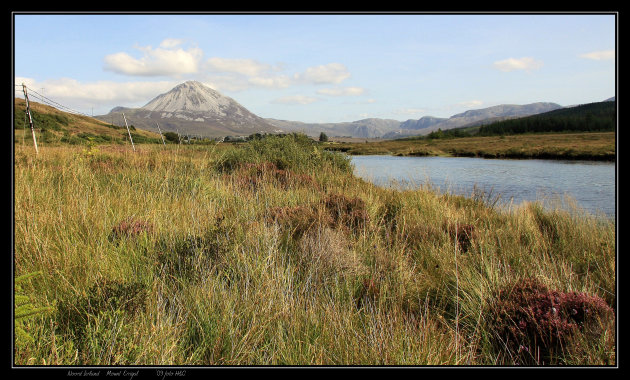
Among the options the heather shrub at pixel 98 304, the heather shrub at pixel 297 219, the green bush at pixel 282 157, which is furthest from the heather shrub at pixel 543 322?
the green bush at pixel 282 157

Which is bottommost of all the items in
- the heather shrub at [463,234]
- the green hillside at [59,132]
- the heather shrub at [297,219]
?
the heather shrub at [463,234]

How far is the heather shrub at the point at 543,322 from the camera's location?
2.31 m

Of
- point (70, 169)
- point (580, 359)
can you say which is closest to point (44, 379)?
point (580, 359)

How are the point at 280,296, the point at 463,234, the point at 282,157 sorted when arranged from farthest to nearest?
1. the point at 282,157
2. the point at 463,234
3. the point at 280,296

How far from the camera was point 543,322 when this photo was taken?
2398mm

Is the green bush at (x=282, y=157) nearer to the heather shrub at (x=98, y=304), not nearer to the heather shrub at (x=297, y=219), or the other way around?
the heather shrub at (x=297, y=219)

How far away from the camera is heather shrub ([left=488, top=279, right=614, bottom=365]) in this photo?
2314mm

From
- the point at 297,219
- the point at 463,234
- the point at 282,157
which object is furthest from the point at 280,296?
the point at 282,157

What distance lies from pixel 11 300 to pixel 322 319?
1665mm

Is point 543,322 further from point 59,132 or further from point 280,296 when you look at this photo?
point 59,132

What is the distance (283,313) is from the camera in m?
2.23

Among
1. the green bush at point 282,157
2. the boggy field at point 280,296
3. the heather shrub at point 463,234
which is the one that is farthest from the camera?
the green bush at point 282,157

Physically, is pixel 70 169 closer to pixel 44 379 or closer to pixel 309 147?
pixel 44 379

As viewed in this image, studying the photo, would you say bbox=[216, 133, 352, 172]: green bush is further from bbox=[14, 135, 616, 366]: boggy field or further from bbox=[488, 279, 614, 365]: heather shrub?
bbox=[488, 279, 614, 365]: heather shrub
